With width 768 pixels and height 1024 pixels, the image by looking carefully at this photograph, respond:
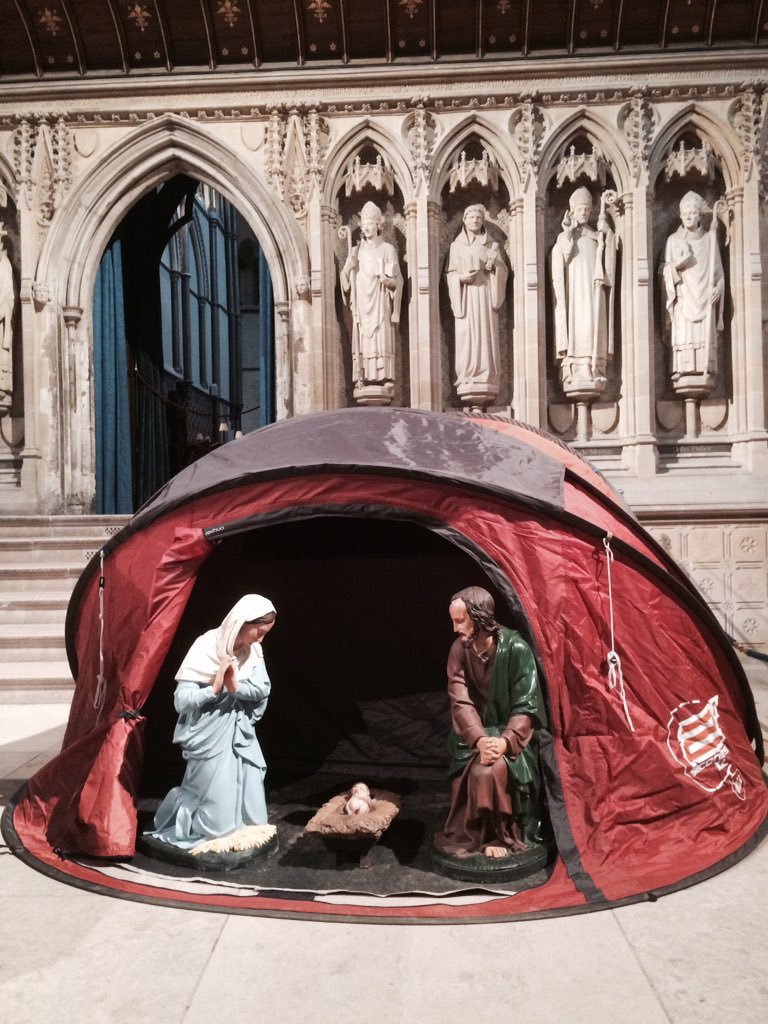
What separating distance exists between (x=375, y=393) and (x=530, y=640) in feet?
17.3

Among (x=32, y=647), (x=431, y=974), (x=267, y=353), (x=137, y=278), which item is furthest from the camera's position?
(x=137, y=278)

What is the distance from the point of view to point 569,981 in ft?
8.25

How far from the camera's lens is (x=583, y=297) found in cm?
830

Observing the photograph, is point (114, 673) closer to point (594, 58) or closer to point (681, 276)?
point (681, 276)

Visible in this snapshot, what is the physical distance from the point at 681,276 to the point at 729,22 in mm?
2368


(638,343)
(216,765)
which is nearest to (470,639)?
(216,765)

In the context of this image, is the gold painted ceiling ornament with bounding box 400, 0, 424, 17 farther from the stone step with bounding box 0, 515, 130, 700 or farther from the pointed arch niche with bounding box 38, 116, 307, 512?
the stone step with bounding box 0, 515, 130, 700

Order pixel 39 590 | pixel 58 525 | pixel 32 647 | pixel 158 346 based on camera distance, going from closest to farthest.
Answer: pixel 32 647
pixel 39 590
pixel 58 525
pixel 158 346

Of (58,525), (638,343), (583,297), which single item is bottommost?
(58,525)

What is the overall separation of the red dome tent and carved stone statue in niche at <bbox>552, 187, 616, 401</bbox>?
4.51 meters

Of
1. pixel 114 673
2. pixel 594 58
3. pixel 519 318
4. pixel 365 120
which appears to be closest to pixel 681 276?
pixel 519 318

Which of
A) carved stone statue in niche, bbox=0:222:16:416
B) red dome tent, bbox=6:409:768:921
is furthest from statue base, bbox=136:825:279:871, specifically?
carved stone statue in niche, bbox=0:222:16:416

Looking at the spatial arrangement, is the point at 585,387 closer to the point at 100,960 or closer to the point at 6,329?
the point at 6,329

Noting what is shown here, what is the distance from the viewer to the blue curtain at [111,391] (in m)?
9.22
